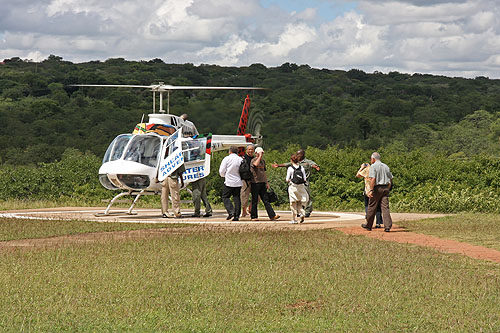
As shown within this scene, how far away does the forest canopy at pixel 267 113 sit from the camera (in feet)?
141

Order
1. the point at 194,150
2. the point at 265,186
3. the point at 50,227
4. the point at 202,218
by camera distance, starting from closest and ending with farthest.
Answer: the point at 50,227
the point at 265,186
the point at 194,150
the point at 202,218

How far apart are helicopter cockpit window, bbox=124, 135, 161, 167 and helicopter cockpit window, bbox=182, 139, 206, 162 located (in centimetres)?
67

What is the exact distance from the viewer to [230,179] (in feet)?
60.2

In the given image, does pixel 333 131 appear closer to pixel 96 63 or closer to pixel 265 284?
pixel 265 284

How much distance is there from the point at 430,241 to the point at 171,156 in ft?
23.0

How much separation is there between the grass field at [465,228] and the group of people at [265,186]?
3.24ft

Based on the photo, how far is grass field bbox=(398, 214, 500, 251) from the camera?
1490 centimetres

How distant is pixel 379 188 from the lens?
16031 millimetres

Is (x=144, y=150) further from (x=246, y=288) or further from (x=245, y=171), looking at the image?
(x=246, y=288)

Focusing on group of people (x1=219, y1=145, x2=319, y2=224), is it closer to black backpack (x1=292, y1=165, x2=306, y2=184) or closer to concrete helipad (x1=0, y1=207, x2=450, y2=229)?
black backpack (x1=292, y1=165, x2=306, y2=184)

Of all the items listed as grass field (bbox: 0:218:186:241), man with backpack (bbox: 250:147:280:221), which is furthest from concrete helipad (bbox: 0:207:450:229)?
grass field (bbox: 0:218:186:241)

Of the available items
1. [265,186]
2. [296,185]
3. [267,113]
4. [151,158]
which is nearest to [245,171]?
[265,186]

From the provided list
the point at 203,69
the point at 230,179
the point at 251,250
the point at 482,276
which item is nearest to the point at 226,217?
the point at 230,179

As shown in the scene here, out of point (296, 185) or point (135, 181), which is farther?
point (135, 181)
